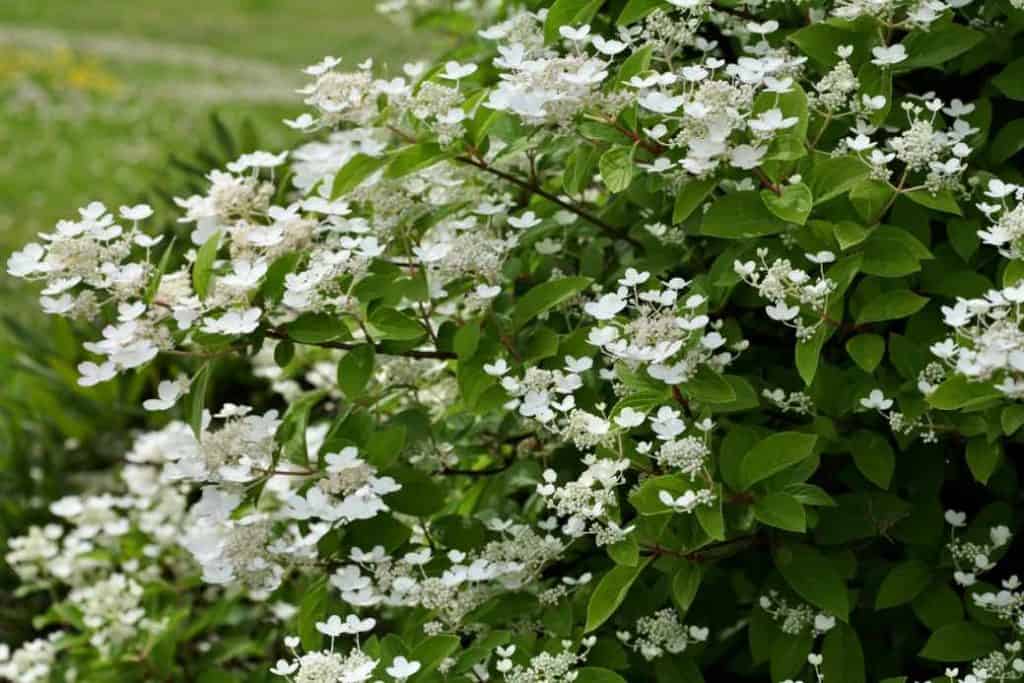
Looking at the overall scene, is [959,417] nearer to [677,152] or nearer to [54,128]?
[677,152]

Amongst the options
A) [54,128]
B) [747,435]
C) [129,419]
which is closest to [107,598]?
[129,419]

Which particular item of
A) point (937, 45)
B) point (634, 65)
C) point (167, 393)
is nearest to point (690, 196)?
point (634, 65)

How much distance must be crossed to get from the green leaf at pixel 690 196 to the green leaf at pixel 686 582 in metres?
0.46

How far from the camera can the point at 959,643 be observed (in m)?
1.79

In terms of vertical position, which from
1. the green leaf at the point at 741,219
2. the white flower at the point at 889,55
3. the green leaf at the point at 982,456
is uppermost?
the white flower at the point at 889,55

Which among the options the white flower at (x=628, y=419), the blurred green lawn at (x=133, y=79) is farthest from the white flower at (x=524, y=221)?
the blurred green lawn at (x=133, y=79)

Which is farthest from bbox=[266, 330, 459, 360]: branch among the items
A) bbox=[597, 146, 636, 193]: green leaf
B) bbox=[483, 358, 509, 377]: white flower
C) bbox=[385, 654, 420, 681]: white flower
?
bbox=[385, 654, 420, 681]: white flower

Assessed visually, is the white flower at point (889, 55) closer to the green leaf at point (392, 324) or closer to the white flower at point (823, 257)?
the white flower at point (823, 257)

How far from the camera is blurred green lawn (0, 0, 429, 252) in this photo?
23.3 ft

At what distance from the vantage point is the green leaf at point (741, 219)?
1734mm

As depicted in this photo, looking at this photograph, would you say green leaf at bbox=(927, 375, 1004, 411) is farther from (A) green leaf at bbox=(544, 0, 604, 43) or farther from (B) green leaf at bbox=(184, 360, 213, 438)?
(B) green leaf at bbox=(184, 360, 213, 438)

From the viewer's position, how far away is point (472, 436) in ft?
7.11

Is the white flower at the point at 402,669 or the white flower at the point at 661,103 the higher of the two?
the white flower at the point at 661,103

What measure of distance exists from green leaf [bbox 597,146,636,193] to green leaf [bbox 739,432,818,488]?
379mm
